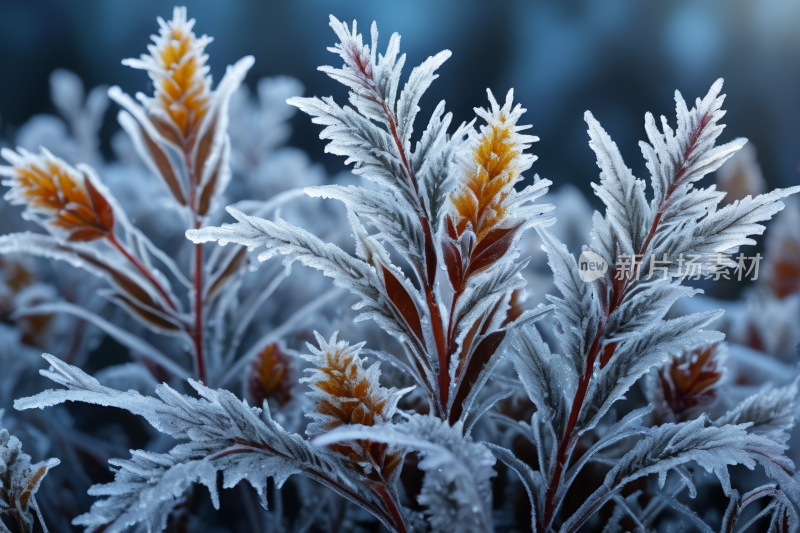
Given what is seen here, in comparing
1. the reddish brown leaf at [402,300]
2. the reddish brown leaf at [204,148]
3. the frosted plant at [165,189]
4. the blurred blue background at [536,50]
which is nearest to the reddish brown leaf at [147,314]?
the frosted plant at [165,189]

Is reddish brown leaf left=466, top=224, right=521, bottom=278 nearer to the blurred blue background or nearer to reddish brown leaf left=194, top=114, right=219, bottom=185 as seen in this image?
reddish brown leaf left=194, top=114, right=219, bottom=185

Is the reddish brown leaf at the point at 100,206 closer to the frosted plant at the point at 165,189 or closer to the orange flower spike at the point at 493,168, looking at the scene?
the frosted plant at the point at 165,189

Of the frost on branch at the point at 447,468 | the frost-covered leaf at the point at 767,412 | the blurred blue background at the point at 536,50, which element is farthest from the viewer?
the blurred blue background at the point at 536,50

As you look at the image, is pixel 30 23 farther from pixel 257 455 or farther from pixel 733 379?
pixel 733 379

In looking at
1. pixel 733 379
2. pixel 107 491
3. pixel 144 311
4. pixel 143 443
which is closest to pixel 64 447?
pixel 143 443

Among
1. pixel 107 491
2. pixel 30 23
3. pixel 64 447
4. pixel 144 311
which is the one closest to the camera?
pixel 107 491

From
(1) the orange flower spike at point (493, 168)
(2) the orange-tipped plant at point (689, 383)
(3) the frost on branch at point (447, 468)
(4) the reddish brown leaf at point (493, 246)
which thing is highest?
(1) the orange flower spike at point (493, 168)
